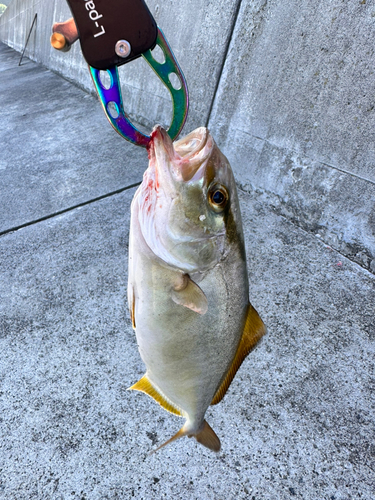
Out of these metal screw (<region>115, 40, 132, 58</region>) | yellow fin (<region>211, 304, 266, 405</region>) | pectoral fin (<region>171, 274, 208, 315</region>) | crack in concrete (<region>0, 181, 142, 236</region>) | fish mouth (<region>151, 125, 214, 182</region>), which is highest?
metal screw (<region>115, 40, 132, 58</region>)

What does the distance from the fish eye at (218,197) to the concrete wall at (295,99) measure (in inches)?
78.5

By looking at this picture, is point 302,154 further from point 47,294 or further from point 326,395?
point 47,294

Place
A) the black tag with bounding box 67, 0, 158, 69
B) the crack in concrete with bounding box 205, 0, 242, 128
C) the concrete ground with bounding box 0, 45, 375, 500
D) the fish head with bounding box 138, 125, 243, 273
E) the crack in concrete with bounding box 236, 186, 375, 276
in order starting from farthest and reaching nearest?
the crack in concrete with bounding box 205, 0, 242, 128, the crack in concrete with bounding box 236, 186, 375, 276, the concrete ground with bounding box 0, 45, 375, 500, the fish head with bounding box 138, 125, 243, 273, the black tag with bounding box 67, 0, 158, 69

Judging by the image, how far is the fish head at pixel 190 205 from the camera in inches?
41.2

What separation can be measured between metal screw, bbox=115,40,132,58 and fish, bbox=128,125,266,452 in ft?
0.68

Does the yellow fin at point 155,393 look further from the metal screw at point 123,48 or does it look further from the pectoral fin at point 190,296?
the metal screw at point 123,48

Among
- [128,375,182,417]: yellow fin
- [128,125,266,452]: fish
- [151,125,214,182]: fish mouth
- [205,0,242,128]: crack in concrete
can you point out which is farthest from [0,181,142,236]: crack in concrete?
[151,125,214,182]: fish mouth

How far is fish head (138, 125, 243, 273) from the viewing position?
1047 mm

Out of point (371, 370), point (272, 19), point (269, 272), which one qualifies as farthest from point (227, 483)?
point (272, 19)

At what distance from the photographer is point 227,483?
1.66 m

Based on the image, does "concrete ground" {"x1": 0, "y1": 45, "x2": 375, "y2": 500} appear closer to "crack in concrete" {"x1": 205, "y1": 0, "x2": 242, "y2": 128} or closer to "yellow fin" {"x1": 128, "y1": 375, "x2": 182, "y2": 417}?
"yellow fin" {"x1": 128, "y1": 375, "x2": 182, "y2": 417}

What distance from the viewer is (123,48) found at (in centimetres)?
94

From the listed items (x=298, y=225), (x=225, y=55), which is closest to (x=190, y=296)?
(x=298, y=225)

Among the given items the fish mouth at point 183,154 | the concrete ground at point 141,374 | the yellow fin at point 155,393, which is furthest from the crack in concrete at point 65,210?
the fish mouth at point 183,154
